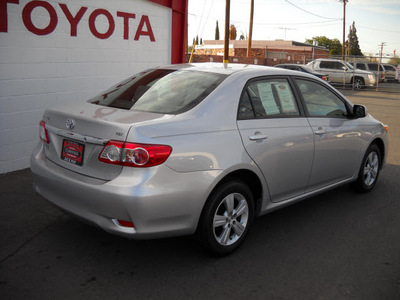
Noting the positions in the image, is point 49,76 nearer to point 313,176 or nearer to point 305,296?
point 313,176

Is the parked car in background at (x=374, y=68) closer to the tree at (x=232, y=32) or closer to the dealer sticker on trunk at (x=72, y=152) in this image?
the dealer sticker on trunk at (x=72, y=152)

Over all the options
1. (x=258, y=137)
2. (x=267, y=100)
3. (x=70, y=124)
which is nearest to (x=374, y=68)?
(x=267, y=100)

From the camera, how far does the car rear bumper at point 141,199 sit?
3297 millimetres

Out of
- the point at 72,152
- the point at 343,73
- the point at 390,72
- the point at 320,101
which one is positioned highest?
the point at 390,72

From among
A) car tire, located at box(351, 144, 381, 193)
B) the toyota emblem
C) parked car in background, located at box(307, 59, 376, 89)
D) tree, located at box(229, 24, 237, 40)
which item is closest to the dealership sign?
the toyota emblem

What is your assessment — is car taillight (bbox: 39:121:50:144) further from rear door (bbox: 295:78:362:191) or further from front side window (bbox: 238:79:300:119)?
rear door (bbox: 295:78:362:191)

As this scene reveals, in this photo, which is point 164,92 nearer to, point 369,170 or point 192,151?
point 192,151

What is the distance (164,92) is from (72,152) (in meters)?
1.01

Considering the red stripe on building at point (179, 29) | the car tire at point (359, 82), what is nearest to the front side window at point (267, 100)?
the red stripe on building at point (179, 29)

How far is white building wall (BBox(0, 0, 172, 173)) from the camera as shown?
636 cm

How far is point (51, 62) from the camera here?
→ 6.93 m

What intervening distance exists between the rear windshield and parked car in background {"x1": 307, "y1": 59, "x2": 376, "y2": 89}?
22701 millimetres

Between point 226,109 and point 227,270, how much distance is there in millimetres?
1339

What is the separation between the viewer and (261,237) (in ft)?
14.6
